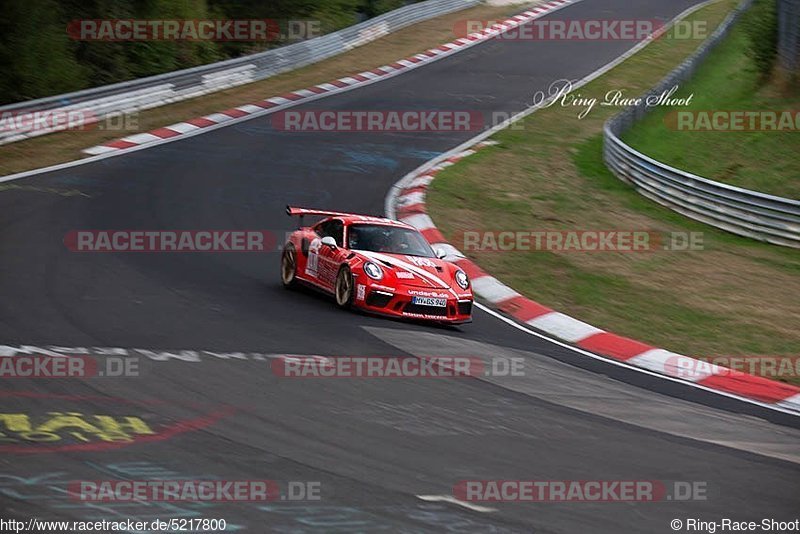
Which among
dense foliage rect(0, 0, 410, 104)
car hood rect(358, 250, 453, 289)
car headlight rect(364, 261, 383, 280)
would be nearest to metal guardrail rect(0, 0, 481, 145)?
dense foliage rect(0, 0, 410, 104)

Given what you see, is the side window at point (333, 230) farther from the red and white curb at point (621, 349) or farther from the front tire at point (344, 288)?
the red and white curb at point (621, 349)

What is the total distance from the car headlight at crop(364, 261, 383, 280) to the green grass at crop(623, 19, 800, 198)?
1086 centimetres

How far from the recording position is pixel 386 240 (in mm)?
12695

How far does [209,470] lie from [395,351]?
3.87 metres

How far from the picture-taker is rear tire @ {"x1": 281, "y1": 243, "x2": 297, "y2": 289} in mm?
13062

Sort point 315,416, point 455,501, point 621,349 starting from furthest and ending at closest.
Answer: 1. point 621,349
2. point 315,416
3. point 455,501

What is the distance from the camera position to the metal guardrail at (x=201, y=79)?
A: 73.9 ft

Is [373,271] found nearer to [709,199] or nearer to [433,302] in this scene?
[433,302]

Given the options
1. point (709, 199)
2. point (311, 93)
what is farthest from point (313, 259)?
A: point (311, 93)

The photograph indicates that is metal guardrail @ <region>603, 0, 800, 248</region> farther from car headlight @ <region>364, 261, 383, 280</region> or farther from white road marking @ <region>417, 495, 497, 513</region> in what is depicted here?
white road marking @ <region>417, 495, 497, 513</region>

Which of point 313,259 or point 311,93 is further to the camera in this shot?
point 311,93

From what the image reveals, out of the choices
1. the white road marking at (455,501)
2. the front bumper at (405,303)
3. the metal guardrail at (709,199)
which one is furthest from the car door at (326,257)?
the metal guardrail at (709,199)

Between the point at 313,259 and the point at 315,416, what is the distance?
5.15m

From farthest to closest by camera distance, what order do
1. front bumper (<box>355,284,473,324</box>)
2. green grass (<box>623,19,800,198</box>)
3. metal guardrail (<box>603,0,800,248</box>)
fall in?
green grass (<box>623,19,800,198</box>) < metal guardrail (<box>603,0,800,248</box>) < front bumper (<box>355,284,473,324</box>)
